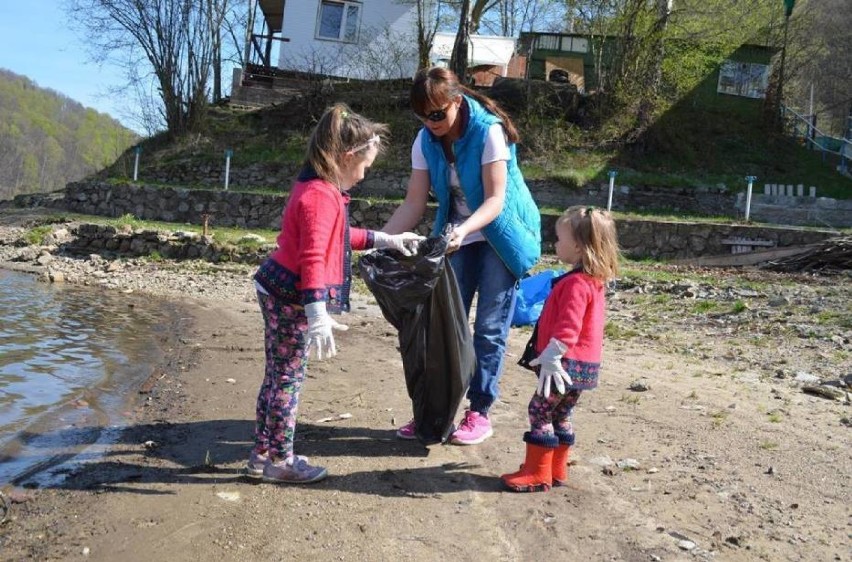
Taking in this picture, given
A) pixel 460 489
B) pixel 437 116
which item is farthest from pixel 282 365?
pixel 437 116

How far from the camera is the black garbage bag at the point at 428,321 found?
12.1 ft

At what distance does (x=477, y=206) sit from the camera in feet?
12.8

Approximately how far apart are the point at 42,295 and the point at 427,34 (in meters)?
16.4

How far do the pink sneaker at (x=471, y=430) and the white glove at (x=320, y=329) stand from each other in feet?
3.91

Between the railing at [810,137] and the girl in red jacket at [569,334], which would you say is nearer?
the girl in red jacket at [569,334]

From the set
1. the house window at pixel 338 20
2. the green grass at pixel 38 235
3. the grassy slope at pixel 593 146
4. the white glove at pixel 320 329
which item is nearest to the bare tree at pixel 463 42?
the grassy slope at pixel 593 146

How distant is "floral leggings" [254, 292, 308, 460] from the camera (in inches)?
135

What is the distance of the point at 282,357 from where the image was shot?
346 centimetres

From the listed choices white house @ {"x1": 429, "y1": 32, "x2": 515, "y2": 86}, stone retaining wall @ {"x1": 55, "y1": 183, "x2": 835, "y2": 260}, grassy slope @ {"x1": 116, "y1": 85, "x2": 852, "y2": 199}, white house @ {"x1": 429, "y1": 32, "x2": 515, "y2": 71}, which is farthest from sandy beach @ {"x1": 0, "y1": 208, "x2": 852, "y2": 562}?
white house @ {"x1": 429, "y1": 32, "x2": 515, "y2": 71}

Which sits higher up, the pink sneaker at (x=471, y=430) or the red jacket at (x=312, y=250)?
the red jacket at (x=312, y=250)

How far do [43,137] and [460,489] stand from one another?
7973 cm

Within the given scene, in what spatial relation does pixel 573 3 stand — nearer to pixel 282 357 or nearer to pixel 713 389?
pixel 713 389

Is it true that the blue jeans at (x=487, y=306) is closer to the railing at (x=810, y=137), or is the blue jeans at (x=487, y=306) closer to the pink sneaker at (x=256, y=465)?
the pink sneaker at (x=256, y=465)

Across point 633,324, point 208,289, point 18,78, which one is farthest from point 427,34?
point 18,78
